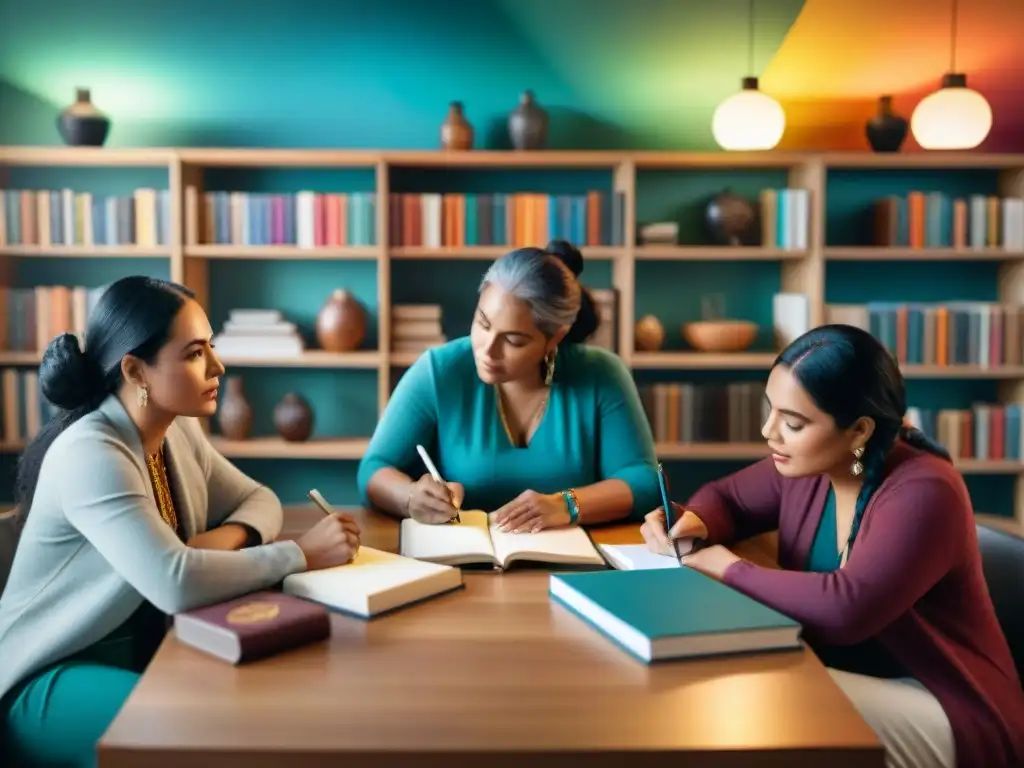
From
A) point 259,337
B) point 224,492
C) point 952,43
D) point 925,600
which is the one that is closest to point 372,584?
point 224,492

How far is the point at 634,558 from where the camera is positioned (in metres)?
1.65

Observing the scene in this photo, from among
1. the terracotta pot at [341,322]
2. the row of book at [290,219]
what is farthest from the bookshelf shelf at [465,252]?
the terracotta pot at [341,322]

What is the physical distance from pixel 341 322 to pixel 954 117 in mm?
2426

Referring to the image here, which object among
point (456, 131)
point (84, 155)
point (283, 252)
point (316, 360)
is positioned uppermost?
point (456, 131)

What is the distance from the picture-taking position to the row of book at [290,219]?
3.86 meters

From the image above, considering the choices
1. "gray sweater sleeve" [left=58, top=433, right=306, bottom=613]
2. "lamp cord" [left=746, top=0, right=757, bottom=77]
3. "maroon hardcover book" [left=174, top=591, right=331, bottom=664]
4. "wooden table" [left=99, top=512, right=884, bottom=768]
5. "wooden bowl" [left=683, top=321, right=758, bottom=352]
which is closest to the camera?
"wooden table" [left=99, top=512, right=884, bottom=768]

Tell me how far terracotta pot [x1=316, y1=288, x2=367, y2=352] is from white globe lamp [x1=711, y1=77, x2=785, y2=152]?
1.53 meters

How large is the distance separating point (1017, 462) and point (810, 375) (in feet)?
9.65

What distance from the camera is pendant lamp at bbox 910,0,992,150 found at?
12.4 feet

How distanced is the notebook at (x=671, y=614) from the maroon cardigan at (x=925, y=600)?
0.10 m

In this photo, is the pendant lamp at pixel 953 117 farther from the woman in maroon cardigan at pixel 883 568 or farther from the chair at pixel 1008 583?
the woman in maroon cardigan at pixel 883 568

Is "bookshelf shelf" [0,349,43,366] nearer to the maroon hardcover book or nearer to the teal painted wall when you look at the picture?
the teal painted wall

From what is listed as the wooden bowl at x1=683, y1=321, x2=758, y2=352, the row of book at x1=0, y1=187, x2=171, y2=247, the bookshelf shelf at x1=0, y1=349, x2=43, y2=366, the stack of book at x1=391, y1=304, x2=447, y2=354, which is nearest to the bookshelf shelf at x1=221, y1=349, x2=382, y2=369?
the stack of book at x1=391, y1=304, x2=447, y2=354

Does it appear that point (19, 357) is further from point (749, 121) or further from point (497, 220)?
point (749, 121)
